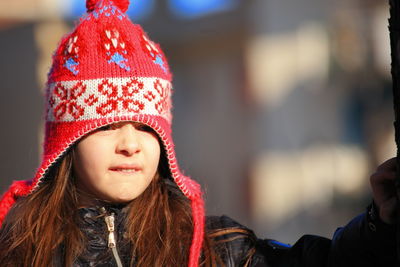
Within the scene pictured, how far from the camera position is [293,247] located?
237 cm

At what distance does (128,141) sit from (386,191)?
0.83 m

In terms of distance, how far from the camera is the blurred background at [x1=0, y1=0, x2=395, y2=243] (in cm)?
930

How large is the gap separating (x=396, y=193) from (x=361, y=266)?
0.93ft

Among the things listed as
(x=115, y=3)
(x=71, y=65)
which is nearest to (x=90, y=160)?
(x=71, y=65)

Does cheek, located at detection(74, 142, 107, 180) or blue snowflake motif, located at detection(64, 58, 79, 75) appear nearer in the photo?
cheek, located at detection(74, 142, 107, 180)

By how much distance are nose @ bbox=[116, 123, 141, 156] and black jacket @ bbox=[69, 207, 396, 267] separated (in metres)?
0.22

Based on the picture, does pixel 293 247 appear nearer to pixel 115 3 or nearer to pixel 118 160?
pixel 118 160

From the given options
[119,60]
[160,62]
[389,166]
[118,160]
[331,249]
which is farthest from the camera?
[160,62]

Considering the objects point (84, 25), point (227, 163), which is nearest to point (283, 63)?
point (227, 163)

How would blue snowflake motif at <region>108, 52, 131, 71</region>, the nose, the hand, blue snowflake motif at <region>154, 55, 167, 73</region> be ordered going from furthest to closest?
1. blue snowflake motif at <region>154, 55, 167, 73</region>
2. blue snowflake motif at <region>108, 52, 131, 71</region>
3. the nose
4. the hand

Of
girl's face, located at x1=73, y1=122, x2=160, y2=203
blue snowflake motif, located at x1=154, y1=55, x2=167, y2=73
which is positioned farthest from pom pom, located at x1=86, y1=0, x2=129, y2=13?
girl's face, located at x1=73, y1=122, x2=160, y2=203

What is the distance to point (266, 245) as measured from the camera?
247cm

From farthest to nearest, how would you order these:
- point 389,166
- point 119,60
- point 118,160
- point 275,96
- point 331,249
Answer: point 275,96
point 119,60
point 118,160
point 331,249
point 389,166

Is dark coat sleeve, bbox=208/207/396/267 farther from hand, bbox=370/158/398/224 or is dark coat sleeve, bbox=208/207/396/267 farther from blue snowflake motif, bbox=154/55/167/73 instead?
blue snowflake motif, bbox=154/55/167/73
